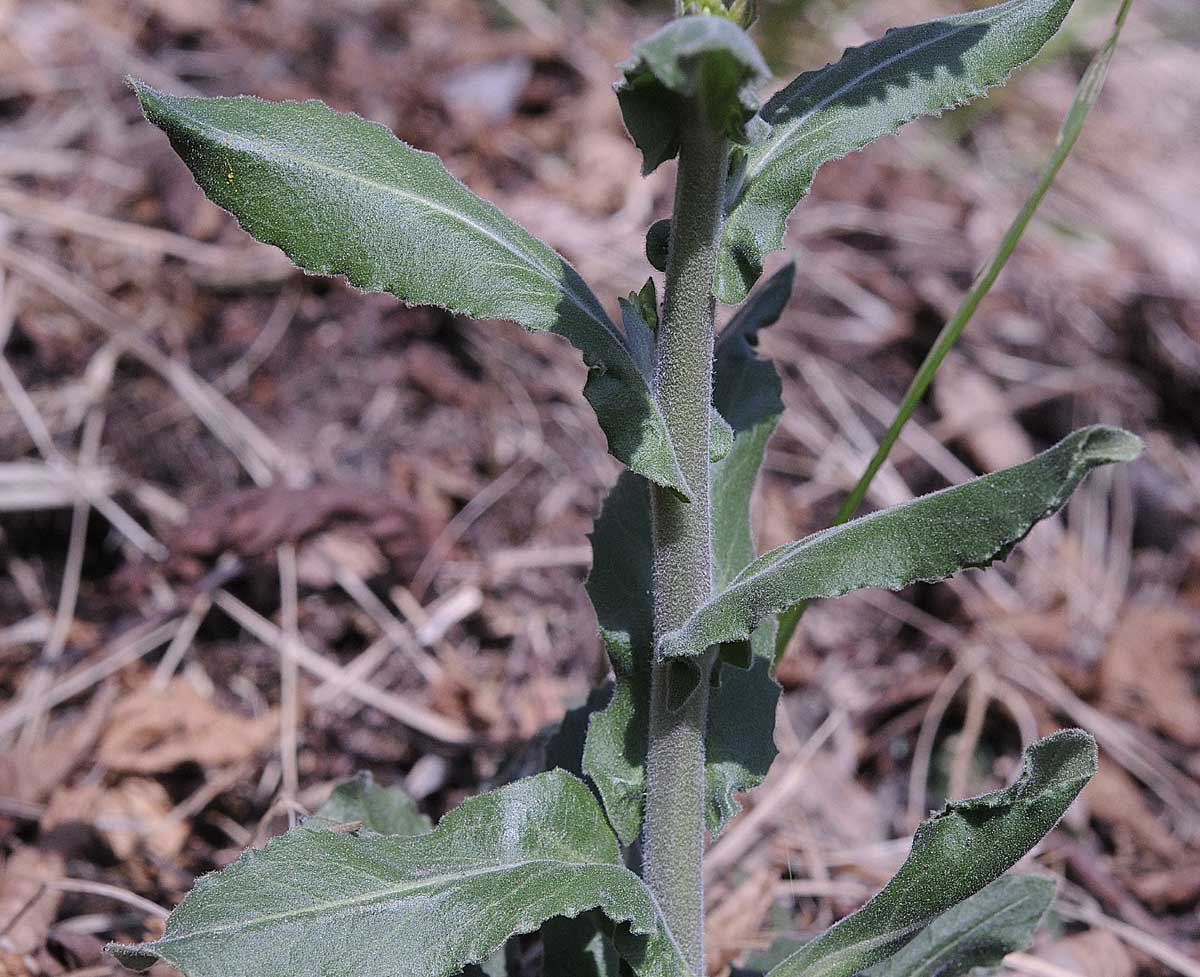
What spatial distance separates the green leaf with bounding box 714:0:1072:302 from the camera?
1.29 meters

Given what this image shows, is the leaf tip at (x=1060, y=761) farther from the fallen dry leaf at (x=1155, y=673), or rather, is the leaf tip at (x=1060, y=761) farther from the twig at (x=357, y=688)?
the fallen dry leaf at (x=1155, y=673)

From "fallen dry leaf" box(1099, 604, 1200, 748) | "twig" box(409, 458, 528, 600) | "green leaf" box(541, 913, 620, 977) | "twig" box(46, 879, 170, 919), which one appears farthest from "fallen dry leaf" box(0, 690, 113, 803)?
"fallen dry leaf" box(1099, 604, 1200, 748)

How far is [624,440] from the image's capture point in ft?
4.12

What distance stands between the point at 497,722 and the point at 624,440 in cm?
132

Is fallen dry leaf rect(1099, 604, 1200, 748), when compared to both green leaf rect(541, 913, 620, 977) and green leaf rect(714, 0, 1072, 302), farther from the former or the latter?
green leaf rect(714, 0, 1072, 302)

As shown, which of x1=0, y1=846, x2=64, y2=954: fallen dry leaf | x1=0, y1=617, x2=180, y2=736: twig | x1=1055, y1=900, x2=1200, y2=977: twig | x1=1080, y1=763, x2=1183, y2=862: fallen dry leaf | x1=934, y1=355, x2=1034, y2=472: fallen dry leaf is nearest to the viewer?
x1=0, y1=846, x2=64, y2=954: fallen dry leaf

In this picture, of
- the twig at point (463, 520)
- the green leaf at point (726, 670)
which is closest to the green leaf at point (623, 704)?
the green leaf at point (726, 670)

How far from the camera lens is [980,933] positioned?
155 centimetres

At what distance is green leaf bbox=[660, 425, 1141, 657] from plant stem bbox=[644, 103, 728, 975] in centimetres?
11

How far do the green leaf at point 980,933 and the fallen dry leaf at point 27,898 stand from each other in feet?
4.19

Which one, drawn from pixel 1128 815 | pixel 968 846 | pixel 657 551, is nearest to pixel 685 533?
pixel 657 551

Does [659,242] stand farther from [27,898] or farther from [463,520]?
[463,520]

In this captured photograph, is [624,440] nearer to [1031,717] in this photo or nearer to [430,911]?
[430,911]

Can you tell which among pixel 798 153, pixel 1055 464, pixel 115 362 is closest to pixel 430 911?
→ pixel 1055 464
